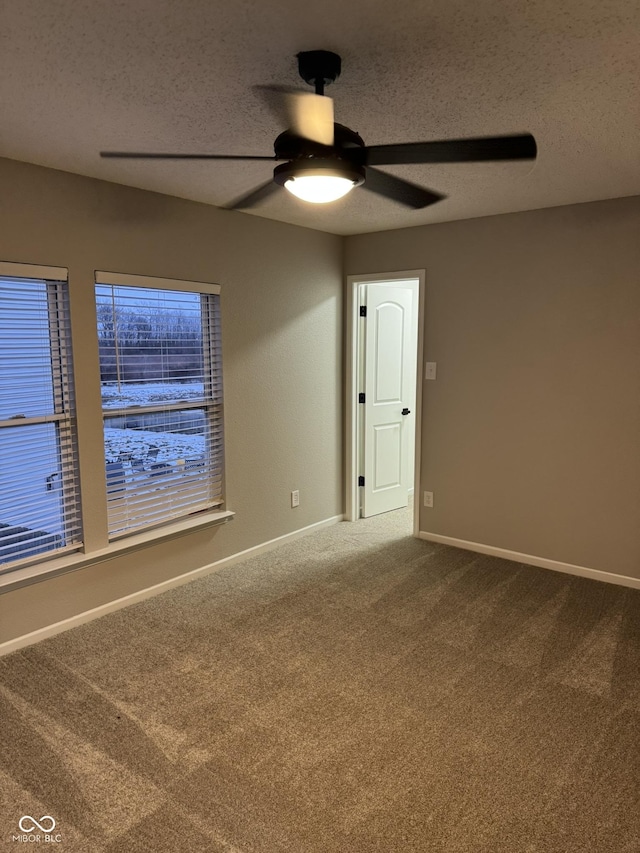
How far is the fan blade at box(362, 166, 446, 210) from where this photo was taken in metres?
1.95

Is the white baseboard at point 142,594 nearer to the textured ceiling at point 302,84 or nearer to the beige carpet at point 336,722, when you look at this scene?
the beige carpet at point 336,722

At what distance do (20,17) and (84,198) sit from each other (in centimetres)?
150

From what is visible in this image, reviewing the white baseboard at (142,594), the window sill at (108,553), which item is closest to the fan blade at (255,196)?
the window sill at (108,553)

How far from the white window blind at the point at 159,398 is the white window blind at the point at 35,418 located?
223 millimetres

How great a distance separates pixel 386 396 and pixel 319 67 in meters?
3.40

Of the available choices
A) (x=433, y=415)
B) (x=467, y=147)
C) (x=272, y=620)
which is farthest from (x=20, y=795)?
(x=433, y=415)

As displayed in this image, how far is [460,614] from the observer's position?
3.21m

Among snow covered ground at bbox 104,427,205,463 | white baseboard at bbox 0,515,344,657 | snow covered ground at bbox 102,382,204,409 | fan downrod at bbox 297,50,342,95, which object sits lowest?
white baseboard at bbox 0,515,344,657

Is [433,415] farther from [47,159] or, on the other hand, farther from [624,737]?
[47,159]

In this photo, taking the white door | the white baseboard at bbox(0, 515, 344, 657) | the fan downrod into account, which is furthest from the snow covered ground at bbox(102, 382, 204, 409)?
the fan downrod

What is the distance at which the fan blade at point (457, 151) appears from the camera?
1579 mm

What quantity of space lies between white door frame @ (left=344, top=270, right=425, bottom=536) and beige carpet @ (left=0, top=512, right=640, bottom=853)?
4.01ft

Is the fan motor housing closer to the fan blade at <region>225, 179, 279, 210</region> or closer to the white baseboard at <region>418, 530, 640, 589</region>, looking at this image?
the fan blade at <region>225, 179, 279, 210</region>

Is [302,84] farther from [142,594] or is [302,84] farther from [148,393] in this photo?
[142,594]
